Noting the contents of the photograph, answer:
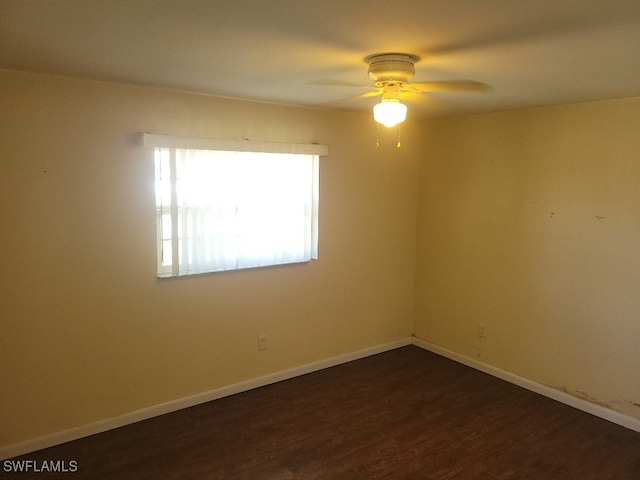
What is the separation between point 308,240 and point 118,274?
147 cm

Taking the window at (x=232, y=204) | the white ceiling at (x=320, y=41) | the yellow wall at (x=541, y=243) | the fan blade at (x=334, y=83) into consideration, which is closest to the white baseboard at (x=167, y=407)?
the window at (x=232, y=204)

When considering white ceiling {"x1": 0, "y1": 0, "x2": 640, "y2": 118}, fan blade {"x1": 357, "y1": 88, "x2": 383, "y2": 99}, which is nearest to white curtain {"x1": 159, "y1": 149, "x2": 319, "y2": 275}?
white ceiling {"x1": 0, "y1": 0, "x2": 640, "y2": 118}

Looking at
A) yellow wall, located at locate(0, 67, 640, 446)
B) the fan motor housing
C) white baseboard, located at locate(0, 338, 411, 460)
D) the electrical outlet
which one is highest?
the fan motor housing

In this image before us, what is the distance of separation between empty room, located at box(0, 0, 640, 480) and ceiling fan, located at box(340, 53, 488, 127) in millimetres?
15

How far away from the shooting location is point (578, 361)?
342 centimetres

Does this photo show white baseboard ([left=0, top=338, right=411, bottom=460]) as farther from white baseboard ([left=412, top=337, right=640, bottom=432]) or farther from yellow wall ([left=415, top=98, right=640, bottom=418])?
yellow wall ([left=415, top=98, right=640, bottom=418])

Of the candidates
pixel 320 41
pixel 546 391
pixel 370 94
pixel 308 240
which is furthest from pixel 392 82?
pixel 546 391

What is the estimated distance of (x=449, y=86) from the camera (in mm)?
2746

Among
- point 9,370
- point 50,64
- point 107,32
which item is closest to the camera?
point 107,32

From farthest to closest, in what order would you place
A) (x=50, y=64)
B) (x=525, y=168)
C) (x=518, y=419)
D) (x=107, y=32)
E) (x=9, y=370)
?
1. (x=525, y=168)
2. (x=518, y=419)
3. (x=9, y=370)
4. (x=50, y=64)
5. (x=107, y=32)

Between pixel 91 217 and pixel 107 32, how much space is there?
53.2 inches

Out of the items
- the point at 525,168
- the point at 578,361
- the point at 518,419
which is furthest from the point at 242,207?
the point at 578,361

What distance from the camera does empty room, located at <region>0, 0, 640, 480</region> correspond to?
2.08 meters

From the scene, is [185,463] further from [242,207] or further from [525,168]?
[525,168]
